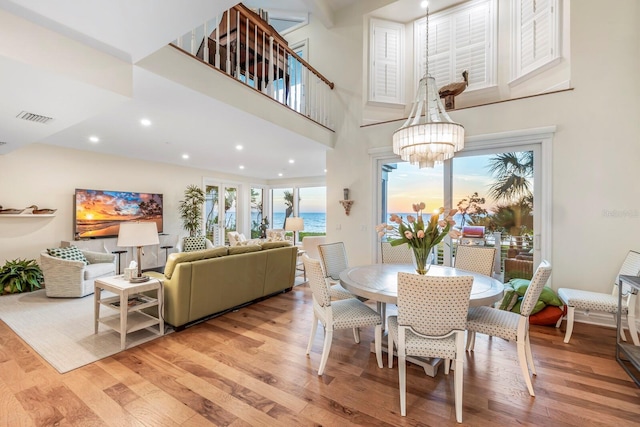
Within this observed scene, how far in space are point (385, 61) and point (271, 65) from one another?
2.30 m

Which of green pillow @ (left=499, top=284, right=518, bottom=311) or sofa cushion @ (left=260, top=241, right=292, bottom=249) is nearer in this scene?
green pillow @ (left=499, top=284, right=518, bottom=311)

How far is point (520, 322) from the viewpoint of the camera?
2145 millimetres

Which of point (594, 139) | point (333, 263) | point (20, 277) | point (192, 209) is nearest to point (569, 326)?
point (594, 139)

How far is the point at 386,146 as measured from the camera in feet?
15.9

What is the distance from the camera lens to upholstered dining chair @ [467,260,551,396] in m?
2.10

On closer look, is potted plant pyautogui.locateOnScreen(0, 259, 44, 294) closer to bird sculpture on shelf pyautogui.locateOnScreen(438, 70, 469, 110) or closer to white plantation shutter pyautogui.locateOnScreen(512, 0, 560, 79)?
bird sculpture on shelf pyautogui.locateOnScreen(438, 70, 469, 110)

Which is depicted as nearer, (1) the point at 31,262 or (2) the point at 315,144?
(1) the point at 31,262

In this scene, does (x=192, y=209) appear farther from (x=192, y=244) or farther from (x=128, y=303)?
(x=128, y=303)

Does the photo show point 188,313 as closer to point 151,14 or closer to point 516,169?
point 151,14

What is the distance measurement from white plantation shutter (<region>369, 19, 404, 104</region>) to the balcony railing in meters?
0.92

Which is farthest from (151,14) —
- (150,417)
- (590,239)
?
(590,239)

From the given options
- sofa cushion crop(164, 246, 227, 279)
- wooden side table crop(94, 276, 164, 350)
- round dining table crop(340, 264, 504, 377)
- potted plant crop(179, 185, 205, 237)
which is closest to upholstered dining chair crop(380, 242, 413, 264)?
round dining table crop(340, 264, 504, 377)

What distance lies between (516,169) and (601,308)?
2.01 m

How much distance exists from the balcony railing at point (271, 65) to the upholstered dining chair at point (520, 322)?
3.66 meters
